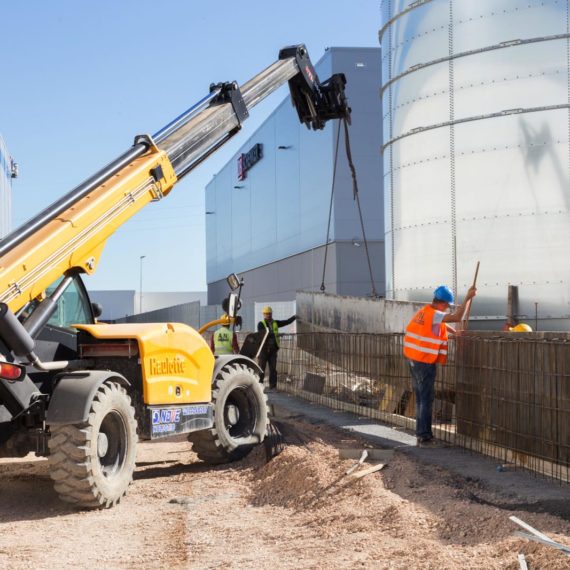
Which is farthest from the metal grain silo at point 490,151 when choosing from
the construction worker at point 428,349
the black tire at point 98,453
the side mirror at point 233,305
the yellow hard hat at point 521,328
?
the black tire at point 98,453

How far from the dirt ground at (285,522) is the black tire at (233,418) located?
0.50 meters

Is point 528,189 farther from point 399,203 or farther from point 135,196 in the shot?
point 135,196

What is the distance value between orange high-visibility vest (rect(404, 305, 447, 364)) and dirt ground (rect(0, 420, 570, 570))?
1274 millimetres

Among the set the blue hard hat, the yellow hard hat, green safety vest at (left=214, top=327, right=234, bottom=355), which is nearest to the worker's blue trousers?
the blue hard hat

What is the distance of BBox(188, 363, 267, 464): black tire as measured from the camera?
33.0 ft

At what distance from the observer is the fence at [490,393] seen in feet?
25.1

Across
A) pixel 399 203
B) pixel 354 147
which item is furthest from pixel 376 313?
pixel 354 147

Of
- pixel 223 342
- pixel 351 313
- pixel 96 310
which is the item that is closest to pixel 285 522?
pixel 96 310

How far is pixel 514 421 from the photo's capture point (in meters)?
8.39

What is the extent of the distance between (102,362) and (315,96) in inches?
261

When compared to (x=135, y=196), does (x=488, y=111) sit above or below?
above

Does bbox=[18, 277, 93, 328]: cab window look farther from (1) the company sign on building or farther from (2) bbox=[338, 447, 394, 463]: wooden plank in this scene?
(1) the company sign on building

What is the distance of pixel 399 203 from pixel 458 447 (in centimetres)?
633

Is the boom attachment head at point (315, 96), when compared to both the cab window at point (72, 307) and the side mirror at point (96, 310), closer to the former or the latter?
the side mirror at point (96, 310)
